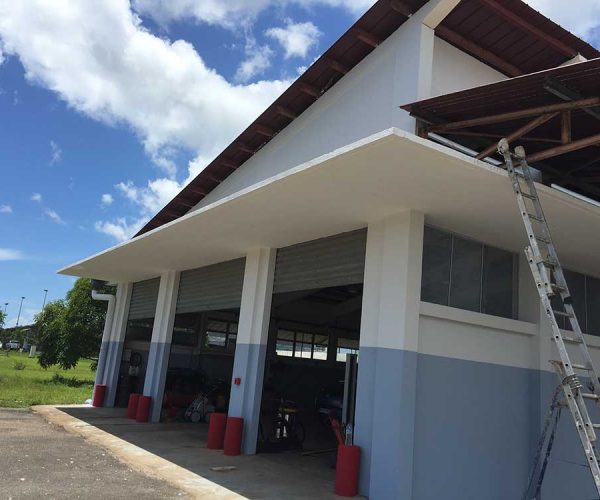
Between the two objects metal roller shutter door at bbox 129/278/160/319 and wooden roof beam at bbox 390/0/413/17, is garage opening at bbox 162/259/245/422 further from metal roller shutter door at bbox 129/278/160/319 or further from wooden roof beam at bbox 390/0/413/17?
wooden roof beam at bbox 390/0/413/17

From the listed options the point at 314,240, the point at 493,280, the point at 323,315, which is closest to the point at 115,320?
the point at 323,315

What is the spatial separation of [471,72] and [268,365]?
11148mm

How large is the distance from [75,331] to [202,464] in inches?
697

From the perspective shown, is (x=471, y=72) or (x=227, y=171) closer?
(x=471, y=72)

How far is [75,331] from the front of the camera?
2417cm

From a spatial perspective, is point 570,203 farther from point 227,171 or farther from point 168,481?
point 227,171

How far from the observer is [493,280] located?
853cm

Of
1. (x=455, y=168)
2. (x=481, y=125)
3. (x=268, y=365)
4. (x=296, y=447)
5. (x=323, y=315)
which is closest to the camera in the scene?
(x=455, y=168)

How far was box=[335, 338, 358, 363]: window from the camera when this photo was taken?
1938 centimetres

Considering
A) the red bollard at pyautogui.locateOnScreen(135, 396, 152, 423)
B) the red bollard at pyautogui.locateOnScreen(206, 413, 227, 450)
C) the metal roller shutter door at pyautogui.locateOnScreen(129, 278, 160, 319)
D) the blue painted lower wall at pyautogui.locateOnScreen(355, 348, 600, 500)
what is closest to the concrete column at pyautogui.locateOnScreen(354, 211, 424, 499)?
the blue painted lower wall at pyautogui.locateOnScreen(355, 348, 600, 500)

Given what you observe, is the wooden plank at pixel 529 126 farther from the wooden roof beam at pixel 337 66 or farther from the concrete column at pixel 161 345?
the concrete column at pixel 161 345

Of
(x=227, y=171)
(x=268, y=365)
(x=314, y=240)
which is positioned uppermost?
(x=227, y=171)

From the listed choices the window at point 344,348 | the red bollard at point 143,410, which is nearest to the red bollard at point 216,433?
the red bollard at point 143,410

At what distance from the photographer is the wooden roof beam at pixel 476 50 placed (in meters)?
8.19
